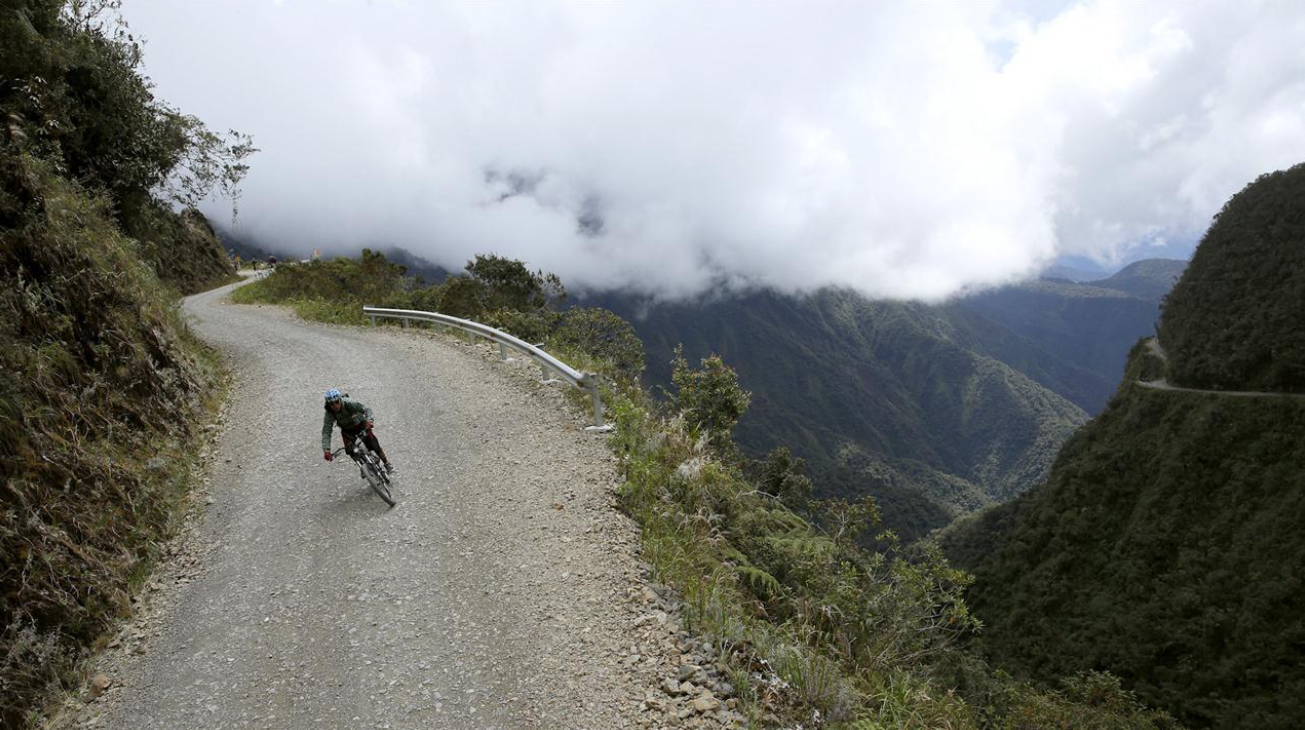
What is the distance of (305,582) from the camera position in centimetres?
606

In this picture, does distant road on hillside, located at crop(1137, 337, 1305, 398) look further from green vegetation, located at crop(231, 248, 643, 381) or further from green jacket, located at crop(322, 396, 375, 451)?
green jacket, located at crop(322, 396, 375, 451)

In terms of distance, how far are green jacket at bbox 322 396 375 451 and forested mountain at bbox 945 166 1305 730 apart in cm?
7151

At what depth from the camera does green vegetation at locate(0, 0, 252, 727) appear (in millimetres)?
5441

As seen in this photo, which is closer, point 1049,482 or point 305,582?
point 305,582

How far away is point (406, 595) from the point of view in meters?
5.66

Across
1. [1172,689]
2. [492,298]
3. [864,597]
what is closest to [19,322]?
[864,597]

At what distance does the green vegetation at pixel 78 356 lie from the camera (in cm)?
544

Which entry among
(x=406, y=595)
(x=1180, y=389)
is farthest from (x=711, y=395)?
(x=1180, y=389)

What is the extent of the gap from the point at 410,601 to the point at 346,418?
3.23 meters

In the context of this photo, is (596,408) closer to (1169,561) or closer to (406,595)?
(406,595)

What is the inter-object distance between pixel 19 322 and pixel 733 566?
943 centimetres

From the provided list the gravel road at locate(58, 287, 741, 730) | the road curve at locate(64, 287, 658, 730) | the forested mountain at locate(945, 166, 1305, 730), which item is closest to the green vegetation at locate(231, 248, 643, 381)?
the road curve at locate(64, 287, 658, 730)

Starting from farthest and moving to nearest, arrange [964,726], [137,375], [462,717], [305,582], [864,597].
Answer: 1. [137,375]
2. [864,597]
3. [305,582]
4. [964,726]
5. [462,717]

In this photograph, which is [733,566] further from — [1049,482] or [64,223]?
[1049,482]
